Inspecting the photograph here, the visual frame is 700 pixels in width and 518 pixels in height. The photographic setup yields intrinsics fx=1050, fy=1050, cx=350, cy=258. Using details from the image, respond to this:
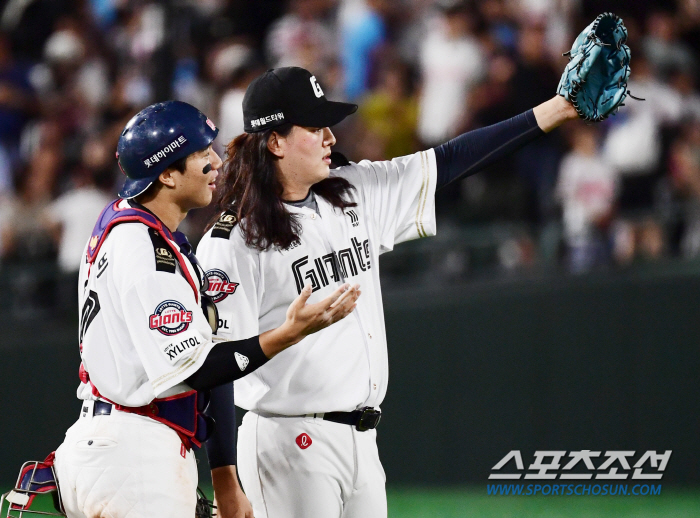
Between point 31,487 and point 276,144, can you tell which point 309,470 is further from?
point 276,144

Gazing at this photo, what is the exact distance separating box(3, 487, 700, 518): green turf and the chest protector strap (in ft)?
12.5

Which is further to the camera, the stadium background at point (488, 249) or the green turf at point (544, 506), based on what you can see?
the stadium background at point (488, 249)

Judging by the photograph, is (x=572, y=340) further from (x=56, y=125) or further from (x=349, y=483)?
(x=56, y=125)

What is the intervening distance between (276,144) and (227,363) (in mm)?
1005

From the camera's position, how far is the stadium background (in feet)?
21.9

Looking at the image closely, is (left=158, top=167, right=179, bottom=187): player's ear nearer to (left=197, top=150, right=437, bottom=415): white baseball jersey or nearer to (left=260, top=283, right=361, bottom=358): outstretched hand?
(left=197, top=150, right=437, bottom=415): white baseball jersey

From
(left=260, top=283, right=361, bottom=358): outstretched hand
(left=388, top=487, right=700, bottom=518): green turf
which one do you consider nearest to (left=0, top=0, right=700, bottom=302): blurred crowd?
(left=388, top=487, right=700, bottom=518): green turf

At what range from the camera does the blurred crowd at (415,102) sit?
23.2 ft

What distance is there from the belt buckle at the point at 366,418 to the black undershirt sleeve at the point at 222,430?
43cm

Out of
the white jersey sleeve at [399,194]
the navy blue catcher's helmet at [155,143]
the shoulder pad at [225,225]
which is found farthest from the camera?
the white jersey sleeve at [399,194]

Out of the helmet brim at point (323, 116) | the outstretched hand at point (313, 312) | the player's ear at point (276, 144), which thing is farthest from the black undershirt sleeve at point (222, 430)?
the helmet brim at point (323, 116)

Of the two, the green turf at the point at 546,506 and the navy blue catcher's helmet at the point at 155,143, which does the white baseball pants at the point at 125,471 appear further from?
the green turf at the point at 546,506

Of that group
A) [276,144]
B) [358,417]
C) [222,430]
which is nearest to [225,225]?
[276,144]

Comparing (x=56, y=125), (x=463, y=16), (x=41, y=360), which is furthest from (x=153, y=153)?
(x=56, y=125)
